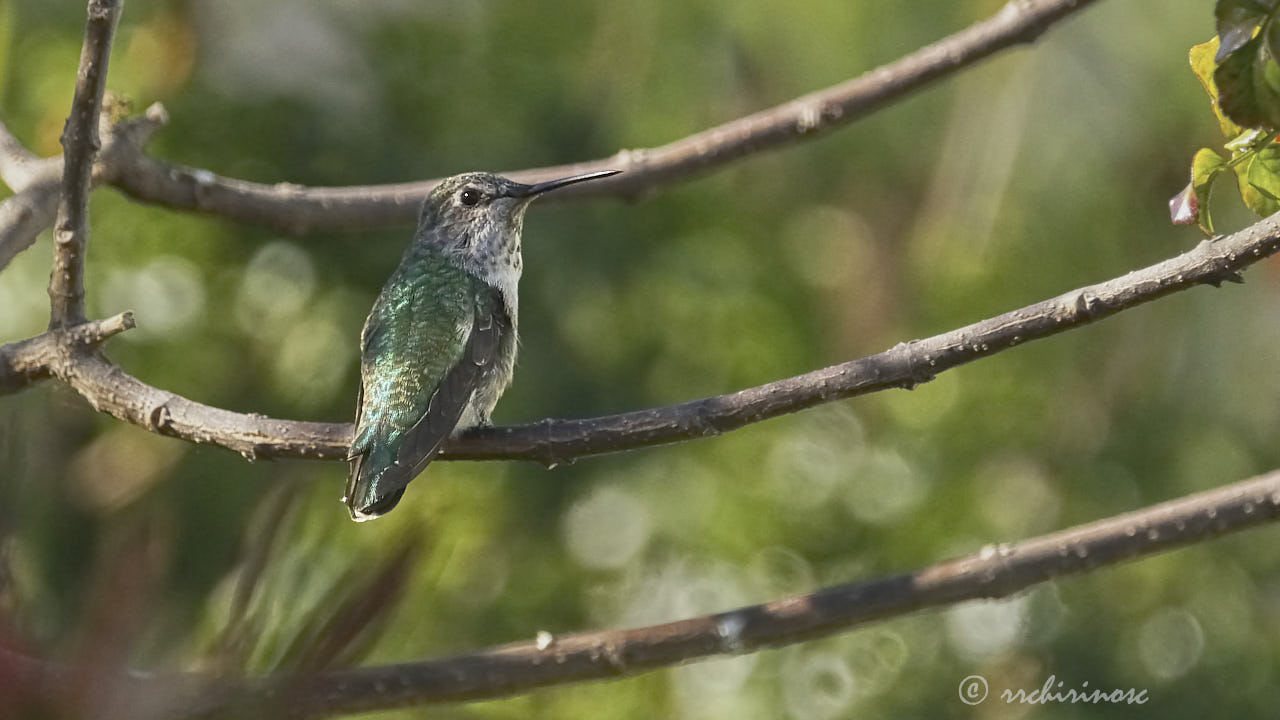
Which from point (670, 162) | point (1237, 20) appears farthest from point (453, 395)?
point (1237, 20)

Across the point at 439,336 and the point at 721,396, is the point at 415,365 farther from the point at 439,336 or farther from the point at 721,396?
the point at 721,396

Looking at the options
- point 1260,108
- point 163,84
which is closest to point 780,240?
point 163,84

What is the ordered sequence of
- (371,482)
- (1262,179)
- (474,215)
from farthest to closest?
(474,215)
(371,482)
(1262,179)

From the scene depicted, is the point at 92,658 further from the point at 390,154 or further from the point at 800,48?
the point at 800,48

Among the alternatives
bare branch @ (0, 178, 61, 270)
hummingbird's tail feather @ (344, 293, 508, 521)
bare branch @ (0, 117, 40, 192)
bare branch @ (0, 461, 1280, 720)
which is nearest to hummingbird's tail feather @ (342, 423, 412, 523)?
hummingbird's tail feather @ (344, 293, 508, 521)

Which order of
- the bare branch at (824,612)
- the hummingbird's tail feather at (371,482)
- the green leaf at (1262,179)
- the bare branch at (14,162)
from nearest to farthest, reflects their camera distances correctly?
the green leaf at (1262,179), the bare branch at (824,612), the hummingbird's tail feather at (371,482), the bare branch at (14,162)

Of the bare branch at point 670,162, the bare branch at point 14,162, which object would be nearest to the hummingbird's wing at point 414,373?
the bare branch at point 670,162

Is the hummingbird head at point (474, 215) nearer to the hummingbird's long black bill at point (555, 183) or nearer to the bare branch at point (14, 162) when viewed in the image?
the hummingbird's long black bill at point (555, 183)
